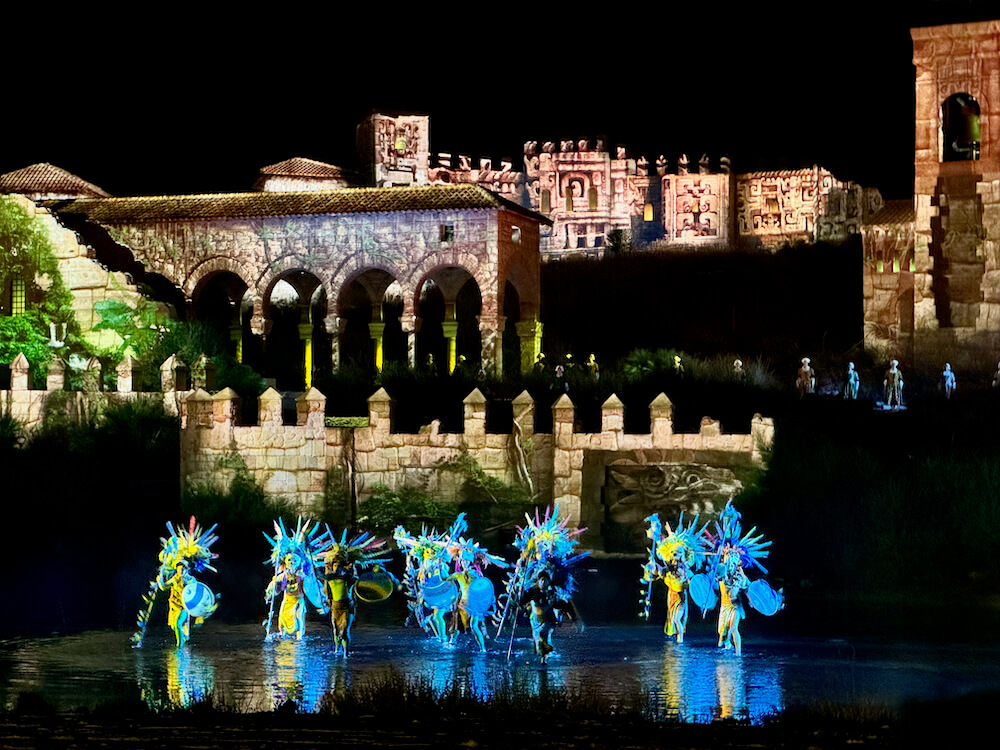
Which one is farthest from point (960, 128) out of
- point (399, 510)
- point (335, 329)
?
point (399, 510)

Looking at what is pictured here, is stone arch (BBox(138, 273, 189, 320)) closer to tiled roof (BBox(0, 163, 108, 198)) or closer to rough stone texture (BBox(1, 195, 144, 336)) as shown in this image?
rough stone texture (BBox(1, 195, 144, 336))

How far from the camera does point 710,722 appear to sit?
1215cm

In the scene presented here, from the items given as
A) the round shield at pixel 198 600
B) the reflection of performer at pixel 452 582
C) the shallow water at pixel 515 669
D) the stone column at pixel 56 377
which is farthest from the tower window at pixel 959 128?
the round shield at pixel 198 600

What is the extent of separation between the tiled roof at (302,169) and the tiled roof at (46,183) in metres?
5.94

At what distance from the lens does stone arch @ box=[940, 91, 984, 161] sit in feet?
113

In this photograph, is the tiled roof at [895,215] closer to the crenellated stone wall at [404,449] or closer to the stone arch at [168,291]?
the stone arch at [168,291]

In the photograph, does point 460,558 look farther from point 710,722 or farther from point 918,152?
point 918,152

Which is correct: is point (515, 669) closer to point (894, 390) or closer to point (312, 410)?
point (312, 410)

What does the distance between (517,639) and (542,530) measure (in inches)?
85.7

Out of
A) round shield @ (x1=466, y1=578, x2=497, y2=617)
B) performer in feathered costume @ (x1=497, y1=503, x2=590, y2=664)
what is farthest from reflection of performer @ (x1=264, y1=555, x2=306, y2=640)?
performer in feathered costume @ (x1=497, y1=503, x2=590, y2=664)

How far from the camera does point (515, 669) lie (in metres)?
14.9

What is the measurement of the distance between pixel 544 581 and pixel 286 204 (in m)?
21.3

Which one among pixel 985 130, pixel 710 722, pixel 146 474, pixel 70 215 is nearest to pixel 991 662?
pixel 710 722

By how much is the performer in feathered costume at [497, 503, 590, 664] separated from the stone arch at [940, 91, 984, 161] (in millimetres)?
21443
